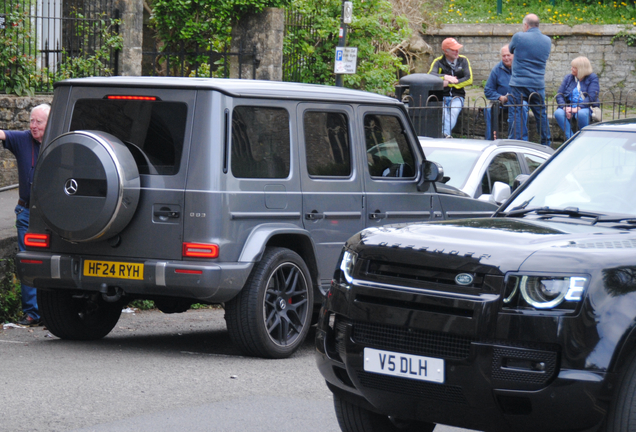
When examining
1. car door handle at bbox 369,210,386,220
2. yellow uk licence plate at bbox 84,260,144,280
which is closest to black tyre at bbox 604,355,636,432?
yellow uk licence plate at bbox 84,260,144,280

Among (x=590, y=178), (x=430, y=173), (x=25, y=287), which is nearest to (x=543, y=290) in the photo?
(x=590, y=178)

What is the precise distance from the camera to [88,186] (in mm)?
7141

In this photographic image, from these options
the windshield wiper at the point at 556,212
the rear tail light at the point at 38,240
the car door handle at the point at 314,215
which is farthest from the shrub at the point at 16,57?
the windshield wiper at the point at 556,212

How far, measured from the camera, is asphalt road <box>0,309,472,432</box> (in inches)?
214

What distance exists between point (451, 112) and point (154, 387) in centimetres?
1125

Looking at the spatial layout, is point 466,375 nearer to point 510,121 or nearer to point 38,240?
point 38,240

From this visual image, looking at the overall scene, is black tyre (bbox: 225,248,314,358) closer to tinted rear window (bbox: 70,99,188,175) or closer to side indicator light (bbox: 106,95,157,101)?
tinted rear window (bbox: 70,99,188,175)

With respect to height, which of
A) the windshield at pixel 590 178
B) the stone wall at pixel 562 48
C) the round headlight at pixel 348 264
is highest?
the stone wall at pixel 562 48

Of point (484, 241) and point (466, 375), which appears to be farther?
point (484, 241)

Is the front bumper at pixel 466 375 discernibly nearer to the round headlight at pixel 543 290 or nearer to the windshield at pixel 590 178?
the round headlight at pixel 543 290

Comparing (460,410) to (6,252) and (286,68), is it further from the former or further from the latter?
(286,68)

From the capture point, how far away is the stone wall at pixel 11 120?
1407 centimetres

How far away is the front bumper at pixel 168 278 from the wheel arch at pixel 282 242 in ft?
0.37

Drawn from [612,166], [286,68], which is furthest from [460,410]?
[286,68]
